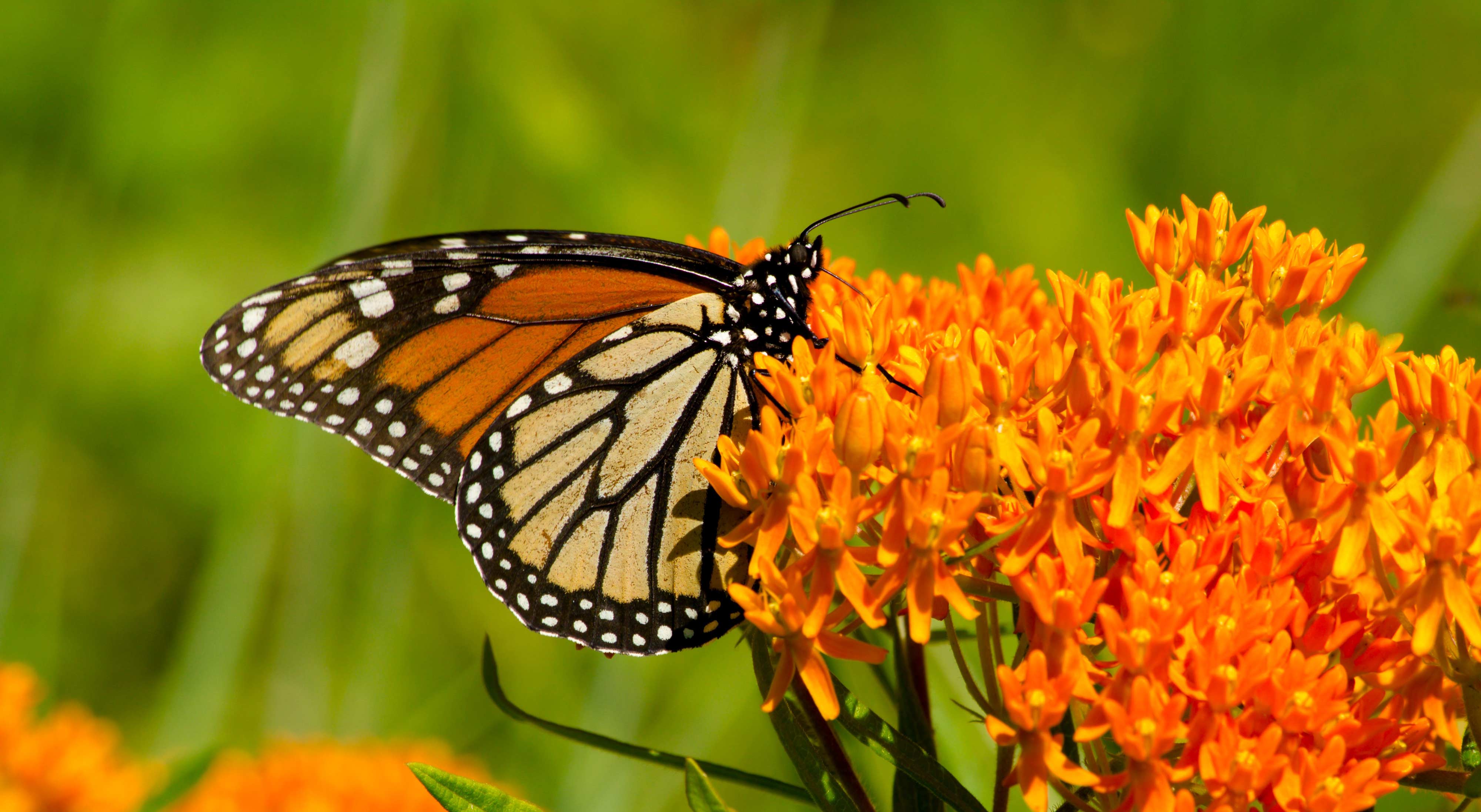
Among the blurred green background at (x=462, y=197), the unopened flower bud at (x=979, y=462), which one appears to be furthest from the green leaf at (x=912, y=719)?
the blurred green background at (x=462, y=197)

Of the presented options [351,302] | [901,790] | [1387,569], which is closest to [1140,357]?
[1387,569]

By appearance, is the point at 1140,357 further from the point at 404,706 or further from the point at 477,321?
the point at 404,706

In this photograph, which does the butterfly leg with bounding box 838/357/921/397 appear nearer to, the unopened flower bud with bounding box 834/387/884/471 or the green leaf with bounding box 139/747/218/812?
the unopened flower bud with bounding box 834/387/884/471

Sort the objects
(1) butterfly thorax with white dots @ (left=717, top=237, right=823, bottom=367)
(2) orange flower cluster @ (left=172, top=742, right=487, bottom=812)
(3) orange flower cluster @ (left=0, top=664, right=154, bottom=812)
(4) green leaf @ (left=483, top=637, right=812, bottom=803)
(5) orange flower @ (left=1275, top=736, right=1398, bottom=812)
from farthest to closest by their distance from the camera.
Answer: (2) orange flower cluster @ (left=172, top=742, right=487, bottom=812) < (3) orange flower cluster @ (left=0, top=664, right=154, bottom=812) < (1) butterfly thorax with white dots @ (left=717, top=237, right=823, bottom=367) < (4) green leaf @ (left=483, top=637, right=812, bottom=803) < (5) orange flower @ (left=1275, top=736, right=1398, bottom=812)

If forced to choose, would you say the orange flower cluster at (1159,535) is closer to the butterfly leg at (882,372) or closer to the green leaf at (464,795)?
the butterfly leg at (882,372)

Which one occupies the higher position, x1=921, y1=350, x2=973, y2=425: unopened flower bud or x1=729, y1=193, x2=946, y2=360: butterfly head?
x1=729, y1=193, x2=946, y2=360: butterfly head

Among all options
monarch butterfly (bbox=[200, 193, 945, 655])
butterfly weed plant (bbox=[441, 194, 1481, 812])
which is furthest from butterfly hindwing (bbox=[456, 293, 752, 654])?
butterfly weed plant (bbox=[441, 194, 1481, 812])

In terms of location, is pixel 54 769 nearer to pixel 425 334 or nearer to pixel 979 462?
pixel 425 334
